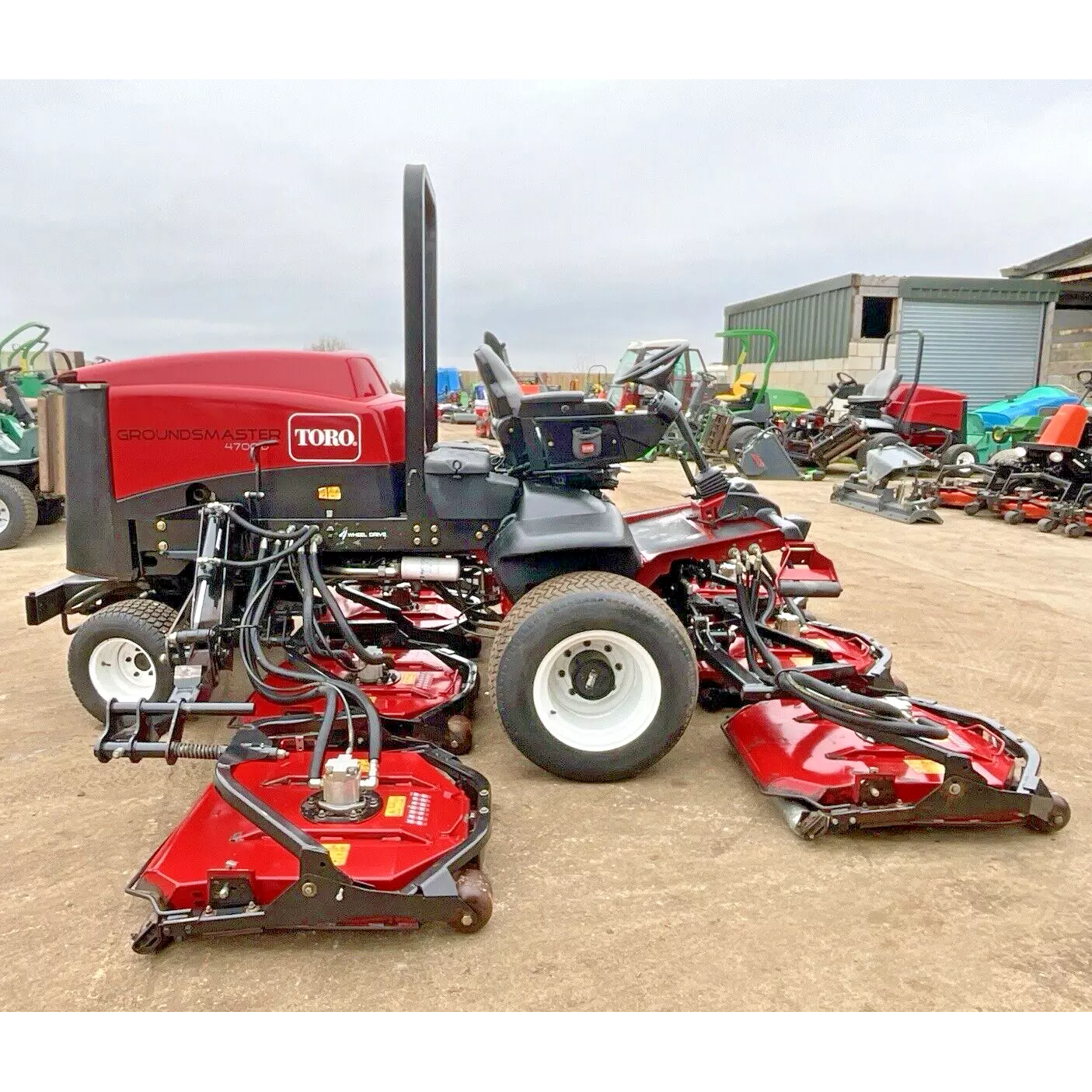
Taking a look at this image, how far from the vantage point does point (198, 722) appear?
11.5 ft

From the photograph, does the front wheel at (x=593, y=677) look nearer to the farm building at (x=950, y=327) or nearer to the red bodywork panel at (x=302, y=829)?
the red bodywork panel at (x=302, y=829)

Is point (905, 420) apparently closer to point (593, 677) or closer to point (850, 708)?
point (850, 708)

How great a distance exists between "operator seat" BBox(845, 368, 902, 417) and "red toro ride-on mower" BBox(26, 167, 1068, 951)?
27.9ft

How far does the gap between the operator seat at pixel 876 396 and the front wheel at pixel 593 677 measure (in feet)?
31.6

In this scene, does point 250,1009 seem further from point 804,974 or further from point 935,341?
point 935,341

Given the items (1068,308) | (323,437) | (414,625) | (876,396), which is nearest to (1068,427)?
(876,396)

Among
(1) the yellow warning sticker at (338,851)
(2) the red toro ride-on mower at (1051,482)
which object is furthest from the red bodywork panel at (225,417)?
(2) the red toro ride-on mower at (1051,482)

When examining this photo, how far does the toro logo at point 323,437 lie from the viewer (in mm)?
3162

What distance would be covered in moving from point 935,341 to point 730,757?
14957mm

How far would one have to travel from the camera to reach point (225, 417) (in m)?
3.15

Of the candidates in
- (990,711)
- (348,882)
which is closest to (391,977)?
(348,882)

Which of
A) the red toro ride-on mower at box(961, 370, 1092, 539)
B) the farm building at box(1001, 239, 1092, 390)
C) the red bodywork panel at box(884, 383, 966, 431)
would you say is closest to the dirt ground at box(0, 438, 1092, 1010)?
the red toro ride-on mower at box(961, 370, 1092, 539)

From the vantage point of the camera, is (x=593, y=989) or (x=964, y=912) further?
(x=964, y=912)

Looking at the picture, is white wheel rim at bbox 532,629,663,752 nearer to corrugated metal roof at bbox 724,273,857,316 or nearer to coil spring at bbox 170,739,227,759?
coil spring at bbox 170,739,227,759
